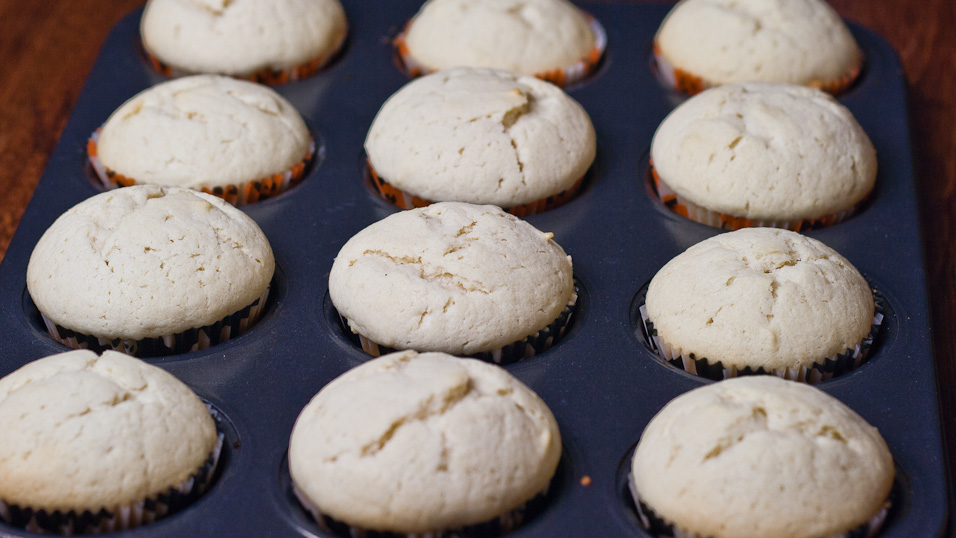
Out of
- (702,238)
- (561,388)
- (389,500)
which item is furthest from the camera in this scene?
(702,238)

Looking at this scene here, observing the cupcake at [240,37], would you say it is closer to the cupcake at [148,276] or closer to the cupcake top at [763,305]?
the cupcake at [148,276]

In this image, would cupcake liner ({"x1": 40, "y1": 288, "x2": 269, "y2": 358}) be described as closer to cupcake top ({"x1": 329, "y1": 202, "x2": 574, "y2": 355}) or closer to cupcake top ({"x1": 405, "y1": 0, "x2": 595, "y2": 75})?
cupcake top ({"x1": 329, "y1": 202, "x2": 574, "y2": 355})

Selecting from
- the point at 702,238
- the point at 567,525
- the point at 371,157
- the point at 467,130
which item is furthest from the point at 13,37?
the point at 567,525

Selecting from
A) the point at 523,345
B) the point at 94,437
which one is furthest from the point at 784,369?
the point at 94,437

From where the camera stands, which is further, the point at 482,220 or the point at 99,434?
the point at 482,220

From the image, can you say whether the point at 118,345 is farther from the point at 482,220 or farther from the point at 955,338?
the point at 955,338

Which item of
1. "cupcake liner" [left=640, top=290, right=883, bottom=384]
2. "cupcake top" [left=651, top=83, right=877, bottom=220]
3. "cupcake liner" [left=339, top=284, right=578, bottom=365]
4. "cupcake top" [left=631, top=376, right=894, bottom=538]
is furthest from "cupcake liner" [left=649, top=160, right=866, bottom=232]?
"cupcake top" [left=631, top=376, right=894, bottom=538]
